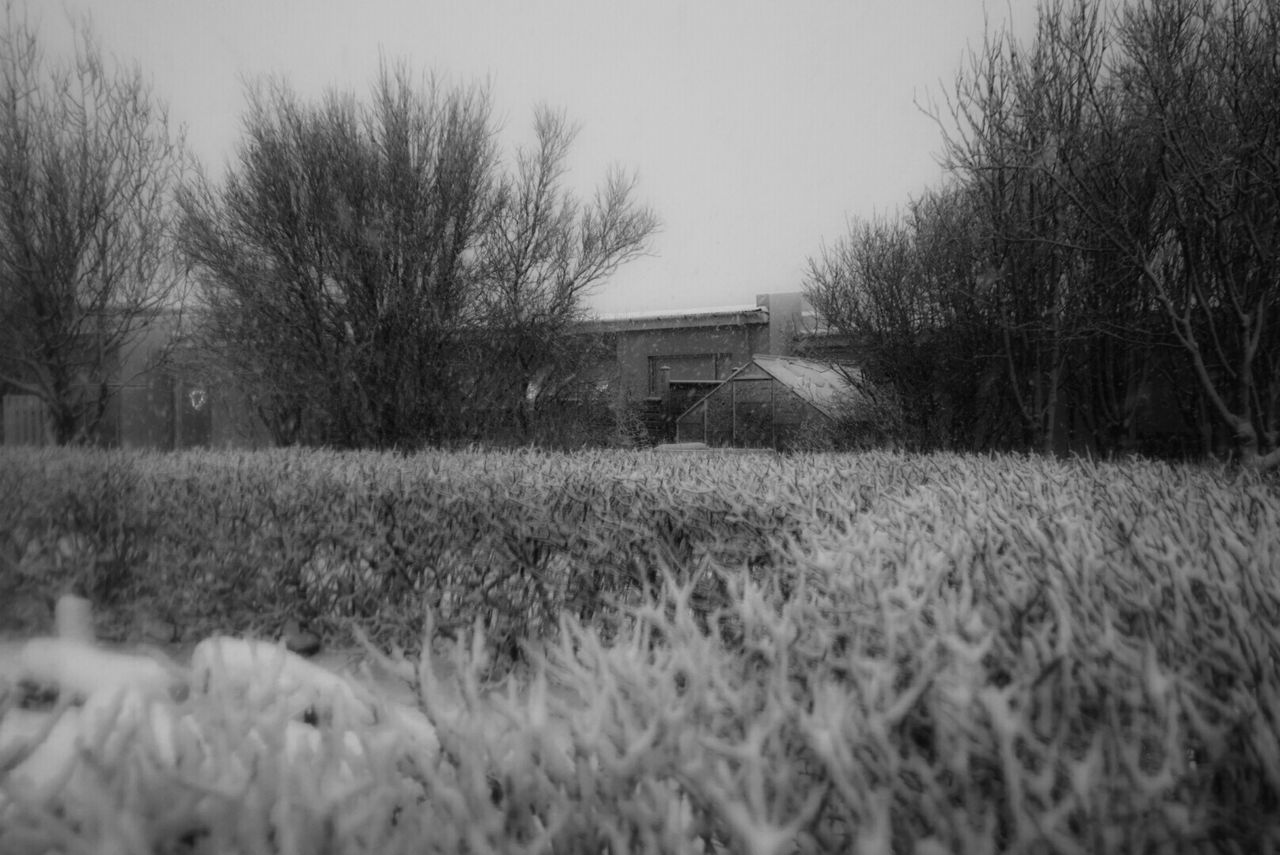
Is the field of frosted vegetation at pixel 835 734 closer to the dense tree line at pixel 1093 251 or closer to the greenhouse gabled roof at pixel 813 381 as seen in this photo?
the dense tree line at pixel 1093 251

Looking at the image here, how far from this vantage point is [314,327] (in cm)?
829

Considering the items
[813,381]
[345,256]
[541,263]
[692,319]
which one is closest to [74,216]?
[345,256]

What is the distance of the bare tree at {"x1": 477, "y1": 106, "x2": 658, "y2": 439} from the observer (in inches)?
377

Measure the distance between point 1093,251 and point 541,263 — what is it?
6.82 meters

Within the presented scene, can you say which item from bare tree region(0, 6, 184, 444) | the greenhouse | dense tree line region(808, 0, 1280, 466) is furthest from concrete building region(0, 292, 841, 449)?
dense tree line region(808, 0, 1280, 466)

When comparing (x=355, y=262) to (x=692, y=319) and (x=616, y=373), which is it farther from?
(x=692, y=319)

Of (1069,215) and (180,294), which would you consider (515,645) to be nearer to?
(180,294)

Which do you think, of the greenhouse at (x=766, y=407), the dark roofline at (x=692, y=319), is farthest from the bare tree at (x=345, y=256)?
the dark roofline at (x=692, y=319)

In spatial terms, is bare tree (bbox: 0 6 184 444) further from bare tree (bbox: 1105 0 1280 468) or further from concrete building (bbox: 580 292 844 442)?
concrete building (bbox: 580 292 844 442)

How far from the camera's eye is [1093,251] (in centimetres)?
703

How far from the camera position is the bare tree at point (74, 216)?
4.86m

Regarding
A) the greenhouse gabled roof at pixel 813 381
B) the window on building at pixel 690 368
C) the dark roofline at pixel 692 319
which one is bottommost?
the greenhouse gabled roof at pixel 813 381

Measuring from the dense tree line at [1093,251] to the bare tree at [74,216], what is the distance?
708cm

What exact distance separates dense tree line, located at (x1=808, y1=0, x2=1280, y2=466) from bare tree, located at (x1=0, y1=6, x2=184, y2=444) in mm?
7080
